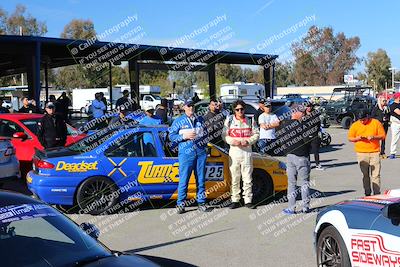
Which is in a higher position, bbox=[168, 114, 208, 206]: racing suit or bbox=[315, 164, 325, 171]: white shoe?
bbox=[168, 114, 208, 206]: racing suit

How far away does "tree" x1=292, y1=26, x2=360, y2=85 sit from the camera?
91.4 metres

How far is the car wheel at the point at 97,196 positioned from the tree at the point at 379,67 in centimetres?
9968

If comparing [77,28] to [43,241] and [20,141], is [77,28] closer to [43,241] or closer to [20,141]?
[20,141]

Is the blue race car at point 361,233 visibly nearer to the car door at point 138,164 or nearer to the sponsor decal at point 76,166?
the car door at point 138,164

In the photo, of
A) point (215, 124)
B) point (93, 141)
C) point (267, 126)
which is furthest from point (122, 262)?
point (267, 126)

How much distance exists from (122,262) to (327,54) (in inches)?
3689

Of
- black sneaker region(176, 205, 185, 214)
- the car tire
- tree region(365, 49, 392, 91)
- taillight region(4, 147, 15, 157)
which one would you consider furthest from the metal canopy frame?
tree region(365, 49, 392, 91)

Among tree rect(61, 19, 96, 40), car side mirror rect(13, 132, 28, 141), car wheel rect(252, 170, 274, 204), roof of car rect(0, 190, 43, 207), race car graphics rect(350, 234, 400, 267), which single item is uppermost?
tree rect(61, 19, 96, 40)

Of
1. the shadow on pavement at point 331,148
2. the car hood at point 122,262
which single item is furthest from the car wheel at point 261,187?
the shadow on pavement at point 331,148

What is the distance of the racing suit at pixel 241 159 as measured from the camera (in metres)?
8.40

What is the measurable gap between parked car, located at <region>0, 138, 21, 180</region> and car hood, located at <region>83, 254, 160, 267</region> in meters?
6.62

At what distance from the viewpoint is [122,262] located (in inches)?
132

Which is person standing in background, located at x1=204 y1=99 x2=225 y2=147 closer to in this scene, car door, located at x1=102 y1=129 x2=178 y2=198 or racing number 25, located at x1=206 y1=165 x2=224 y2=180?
racing number 25, located at x1=206 y1=165 x2=224 y2=180

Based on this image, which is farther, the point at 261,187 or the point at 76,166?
the point at 261,187
